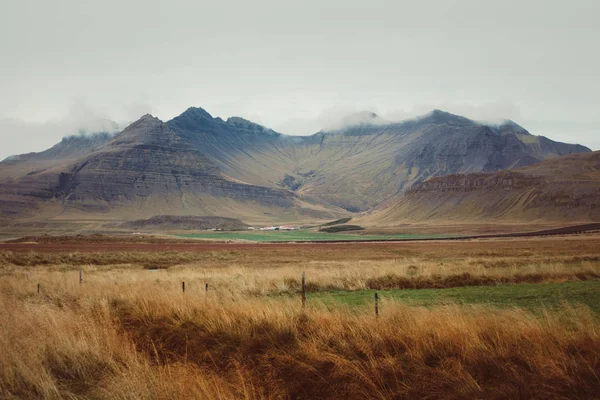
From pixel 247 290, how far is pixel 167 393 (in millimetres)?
14306

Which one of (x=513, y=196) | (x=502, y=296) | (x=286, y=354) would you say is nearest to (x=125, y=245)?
(x=502, y=296)

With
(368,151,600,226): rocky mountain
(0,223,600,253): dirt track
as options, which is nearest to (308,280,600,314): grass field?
(0,223,600,253): dirt track

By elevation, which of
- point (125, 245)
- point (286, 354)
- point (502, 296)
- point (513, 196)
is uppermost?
point (513, 196)

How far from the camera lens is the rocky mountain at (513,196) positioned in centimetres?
14600

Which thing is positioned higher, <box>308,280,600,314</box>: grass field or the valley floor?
the valley floor

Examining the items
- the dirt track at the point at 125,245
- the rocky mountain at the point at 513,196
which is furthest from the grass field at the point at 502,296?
the rocky mountain at the point at 513,196

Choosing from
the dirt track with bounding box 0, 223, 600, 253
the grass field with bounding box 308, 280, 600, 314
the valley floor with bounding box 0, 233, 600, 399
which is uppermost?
the valley floor with bounding box 0, 233, 600, 399

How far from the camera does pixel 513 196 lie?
162000 millimetres

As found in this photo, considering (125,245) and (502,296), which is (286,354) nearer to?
(502,296)

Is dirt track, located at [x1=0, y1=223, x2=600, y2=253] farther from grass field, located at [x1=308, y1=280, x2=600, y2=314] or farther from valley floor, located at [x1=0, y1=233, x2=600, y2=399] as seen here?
valley floor, located at [x1=0, y1=233, x2=600, y2=399]

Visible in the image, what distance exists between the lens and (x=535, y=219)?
14450 centimetres

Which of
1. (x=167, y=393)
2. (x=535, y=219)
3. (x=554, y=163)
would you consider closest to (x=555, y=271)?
(x=167, y=393)

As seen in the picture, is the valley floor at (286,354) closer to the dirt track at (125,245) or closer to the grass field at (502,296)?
the grass field at (502,296)

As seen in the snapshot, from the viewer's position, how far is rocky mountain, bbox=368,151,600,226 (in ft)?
479
